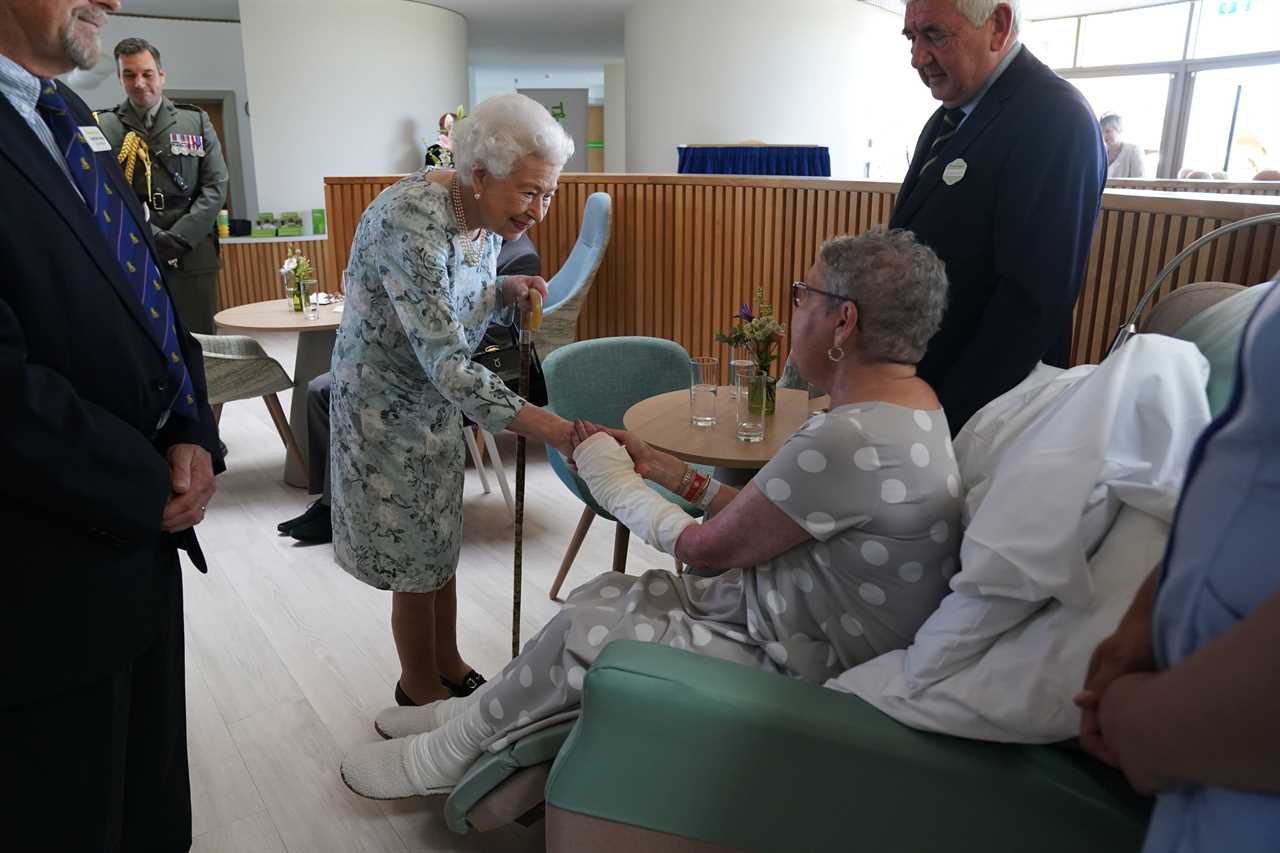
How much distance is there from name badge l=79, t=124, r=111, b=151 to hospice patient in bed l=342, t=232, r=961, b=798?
1183 millimetres

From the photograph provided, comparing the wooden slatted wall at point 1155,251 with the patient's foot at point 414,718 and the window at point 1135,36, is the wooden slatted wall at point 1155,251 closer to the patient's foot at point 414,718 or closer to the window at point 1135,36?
the patient's foot at point 414,718

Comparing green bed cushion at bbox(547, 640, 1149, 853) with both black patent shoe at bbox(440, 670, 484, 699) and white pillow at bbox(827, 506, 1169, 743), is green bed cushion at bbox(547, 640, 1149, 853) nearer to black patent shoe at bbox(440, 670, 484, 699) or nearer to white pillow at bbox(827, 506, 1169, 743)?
white pillow at bbox(827, 506, 1169, 743)

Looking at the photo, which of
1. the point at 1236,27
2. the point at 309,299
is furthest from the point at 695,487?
the point at 1236,27

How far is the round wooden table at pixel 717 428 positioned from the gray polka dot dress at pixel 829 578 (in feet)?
2.51

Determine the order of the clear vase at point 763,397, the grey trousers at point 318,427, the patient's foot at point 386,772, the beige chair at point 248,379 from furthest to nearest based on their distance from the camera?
1. the beige chair at point 248,379
2. the grey trousers at point 318,427
3. the clear vase at point 763,397
4. the patient's foot at point 386,772

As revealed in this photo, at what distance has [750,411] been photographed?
2.71 meters

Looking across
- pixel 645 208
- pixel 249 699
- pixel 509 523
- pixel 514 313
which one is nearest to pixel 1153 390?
pixel 514 313

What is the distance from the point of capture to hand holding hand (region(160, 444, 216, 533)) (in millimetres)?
1490

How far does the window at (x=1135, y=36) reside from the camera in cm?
1021

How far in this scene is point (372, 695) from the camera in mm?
2691

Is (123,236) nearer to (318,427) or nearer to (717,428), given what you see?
(717,428)

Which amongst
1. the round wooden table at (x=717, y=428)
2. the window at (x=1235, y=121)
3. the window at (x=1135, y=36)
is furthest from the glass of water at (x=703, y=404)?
the window at (x=1135, y=36)

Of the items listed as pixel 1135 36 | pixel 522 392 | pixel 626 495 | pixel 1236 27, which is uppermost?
pixel 1135 36

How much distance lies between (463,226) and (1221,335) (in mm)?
1555
